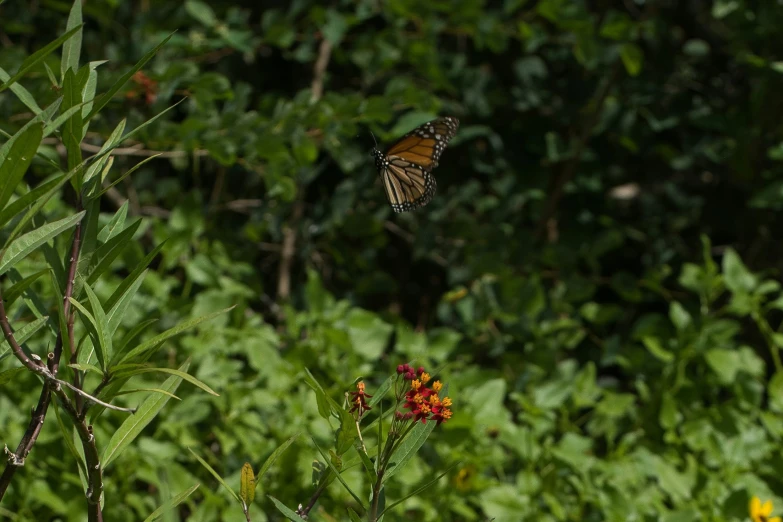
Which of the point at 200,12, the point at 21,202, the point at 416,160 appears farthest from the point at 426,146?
the point at 21,202

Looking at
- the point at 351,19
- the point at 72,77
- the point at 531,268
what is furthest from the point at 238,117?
the point at 72,77

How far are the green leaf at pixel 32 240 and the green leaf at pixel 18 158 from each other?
0.04 m

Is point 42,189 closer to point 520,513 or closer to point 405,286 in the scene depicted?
point 520,513

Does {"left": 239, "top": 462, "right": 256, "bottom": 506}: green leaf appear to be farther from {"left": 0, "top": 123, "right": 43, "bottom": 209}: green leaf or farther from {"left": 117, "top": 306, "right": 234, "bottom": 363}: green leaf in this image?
{"left": 0, "top": 123, "right": 43, "bottom": 209}: green leaf

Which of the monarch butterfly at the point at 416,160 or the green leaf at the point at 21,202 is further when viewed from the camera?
the monarch butterfly at the point at 416,160

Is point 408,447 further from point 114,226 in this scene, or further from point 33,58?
point 33,58

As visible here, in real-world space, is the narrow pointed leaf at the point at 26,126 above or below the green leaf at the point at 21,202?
above

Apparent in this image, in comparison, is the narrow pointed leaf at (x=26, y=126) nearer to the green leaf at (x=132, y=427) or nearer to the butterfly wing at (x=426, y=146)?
the green leaf at (x=132, y=427)

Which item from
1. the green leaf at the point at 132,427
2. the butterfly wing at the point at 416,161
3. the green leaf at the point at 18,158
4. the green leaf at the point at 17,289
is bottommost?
the butterfly wing at the point at 416,161

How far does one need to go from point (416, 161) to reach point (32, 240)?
1.51 meters

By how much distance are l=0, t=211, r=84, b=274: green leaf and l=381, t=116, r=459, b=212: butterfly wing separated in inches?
54.9

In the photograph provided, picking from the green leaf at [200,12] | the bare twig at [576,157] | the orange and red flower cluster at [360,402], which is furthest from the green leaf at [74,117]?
the bare twig at [576,157]

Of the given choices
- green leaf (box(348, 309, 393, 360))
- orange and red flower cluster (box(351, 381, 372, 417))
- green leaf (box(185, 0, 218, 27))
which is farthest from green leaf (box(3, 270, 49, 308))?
green leaf (box(185, 0, 218, 27))

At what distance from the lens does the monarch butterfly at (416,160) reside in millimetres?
2301
